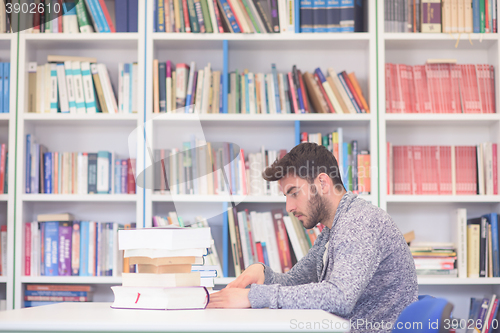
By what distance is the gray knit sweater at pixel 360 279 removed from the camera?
3.94 feet

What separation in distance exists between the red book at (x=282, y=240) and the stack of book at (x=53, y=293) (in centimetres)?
102

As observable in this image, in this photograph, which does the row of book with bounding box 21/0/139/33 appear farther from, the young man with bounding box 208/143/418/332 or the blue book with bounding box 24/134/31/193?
the young man with bounding box 208/143/418/332

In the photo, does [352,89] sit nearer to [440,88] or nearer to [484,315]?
[440,88]

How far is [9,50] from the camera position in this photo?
2.86 metres

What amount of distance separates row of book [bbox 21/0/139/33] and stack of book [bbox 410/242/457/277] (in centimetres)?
190

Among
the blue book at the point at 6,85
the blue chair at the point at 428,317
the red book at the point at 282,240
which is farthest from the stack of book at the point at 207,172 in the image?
the blue chair at the point at 428,317

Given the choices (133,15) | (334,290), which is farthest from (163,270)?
(133,15)

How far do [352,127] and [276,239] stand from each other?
0.79m

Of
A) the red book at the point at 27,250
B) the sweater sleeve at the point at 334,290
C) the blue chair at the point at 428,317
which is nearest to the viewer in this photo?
the blue chair at the point at 428,317

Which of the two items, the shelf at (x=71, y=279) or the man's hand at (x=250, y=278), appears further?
the shelf at (x=71, y=279)

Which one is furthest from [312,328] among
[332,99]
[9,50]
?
[9,50]

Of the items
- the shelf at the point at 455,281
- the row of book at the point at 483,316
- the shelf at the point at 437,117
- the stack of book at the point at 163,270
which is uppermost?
the shelf at the point at 437,117

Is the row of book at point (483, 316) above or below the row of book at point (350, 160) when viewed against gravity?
below

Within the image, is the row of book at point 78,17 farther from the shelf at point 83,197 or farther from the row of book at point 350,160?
the row of book at point 350,160
